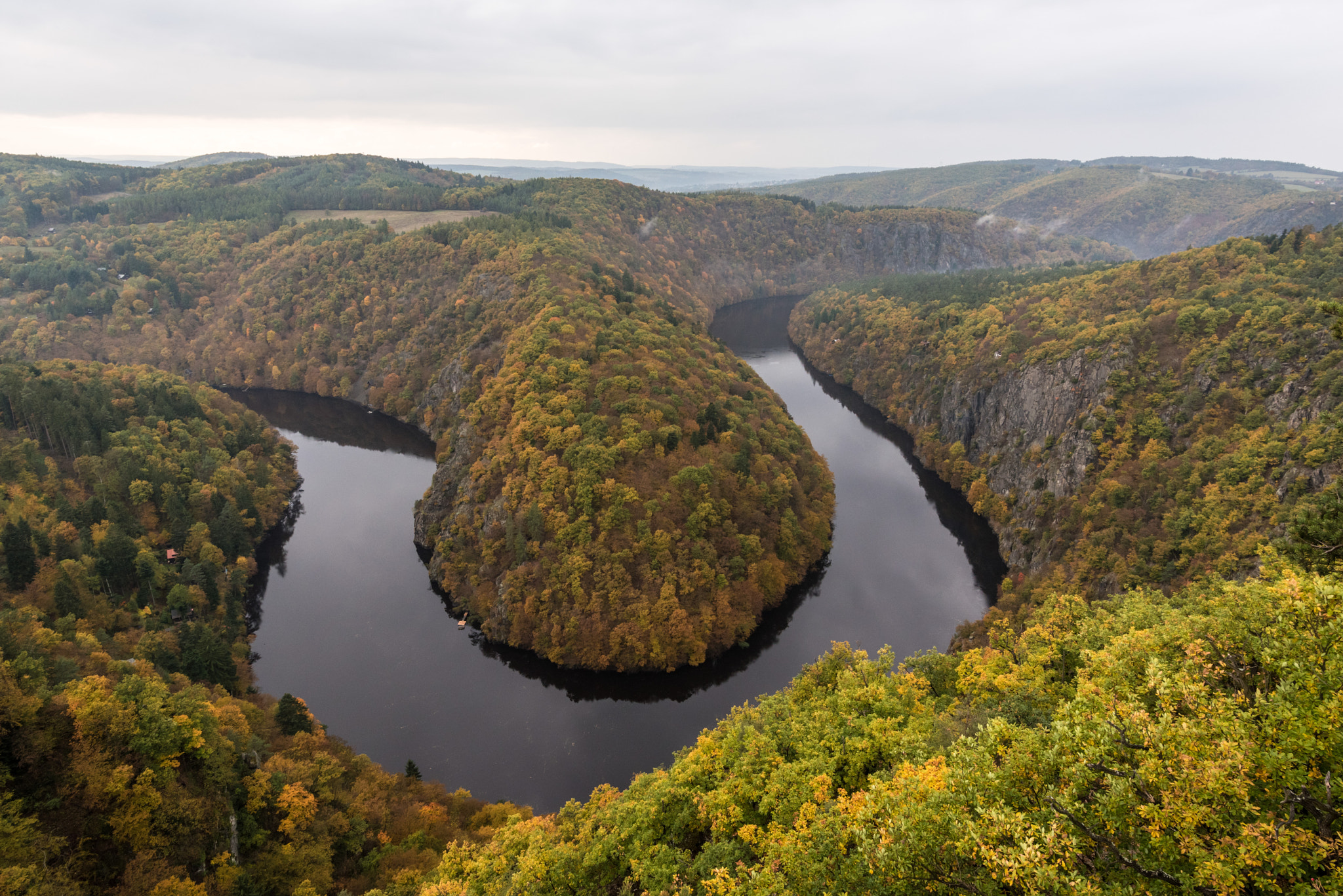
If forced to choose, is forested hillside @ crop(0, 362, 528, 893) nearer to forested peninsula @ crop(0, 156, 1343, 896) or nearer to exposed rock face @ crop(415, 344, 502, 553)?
forested peninsula @ crop(0, 156, 1343, 896)

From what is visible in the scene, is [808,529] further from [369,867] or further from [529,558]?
[369,867]

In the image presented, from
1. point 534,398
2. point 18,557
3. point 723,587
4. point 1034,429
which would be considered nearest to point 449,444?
point 534,398

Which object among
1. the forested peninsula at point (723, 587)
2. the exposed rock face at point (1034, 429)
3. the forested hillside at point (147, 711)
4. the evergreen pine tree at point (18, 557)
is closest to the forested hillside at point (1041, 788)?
the forested peninsula at point (723, 587)

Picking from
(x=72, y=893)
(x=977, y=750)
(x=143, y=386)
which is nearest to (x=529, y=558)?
(x=72, y=893)

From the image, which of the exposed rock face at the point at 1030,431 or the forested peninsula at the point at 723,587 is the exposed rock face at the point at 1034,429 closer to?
the exposed rock face at the point at 1030,431

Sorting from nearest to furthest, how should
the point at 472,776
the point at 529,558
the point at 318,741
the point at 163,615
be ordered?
the point at 318,741 < the point at 472,776 < the point at 163,615 < the point at 529,558

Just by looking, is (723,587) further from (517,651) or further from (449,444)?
(449,444)
